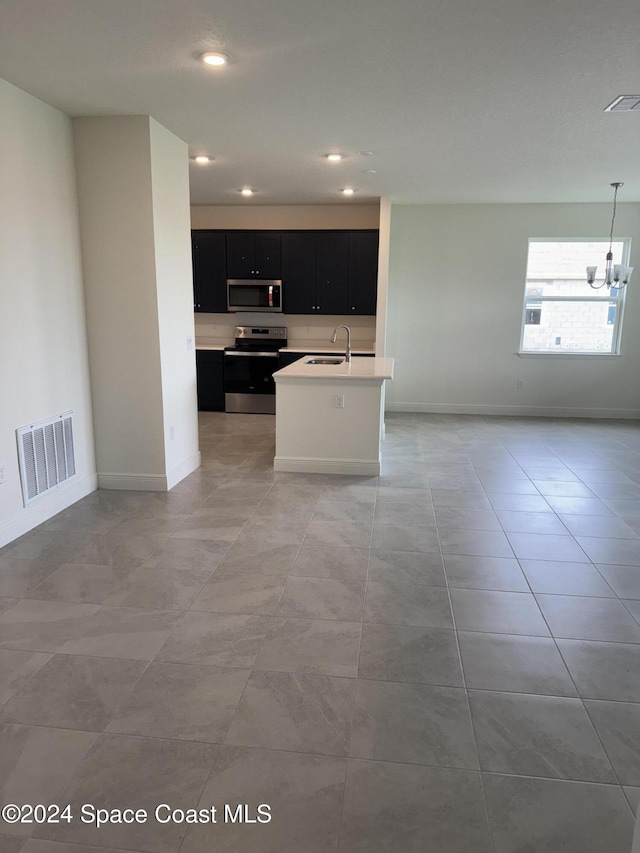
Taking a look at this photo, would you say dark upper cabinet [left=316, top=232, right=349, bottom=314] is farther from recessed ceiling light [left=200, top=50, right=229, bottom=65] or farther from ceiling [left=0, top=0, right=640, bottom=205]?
recessed ceiling light [left=200, top=50, right=229, bottom=65]

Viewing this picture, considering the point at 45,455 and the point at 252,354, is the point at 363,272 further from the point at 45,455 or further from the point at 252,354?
the point at 45,455

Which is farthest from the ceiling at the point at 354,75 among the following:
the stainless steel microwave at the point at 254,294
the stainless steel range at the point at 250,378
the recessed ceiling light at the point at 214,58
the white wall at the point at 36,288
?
the stainless steel range at the point at 250,378

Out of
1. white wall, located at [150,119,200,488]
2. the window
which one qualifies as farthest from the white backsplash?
white wall, located at [150,119,200,488]

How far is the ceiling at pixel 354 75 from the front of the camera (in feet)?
7.89

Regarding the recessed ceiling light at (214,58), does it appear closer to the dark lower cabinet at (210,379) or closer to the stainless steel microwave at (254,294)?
the stainless steel microwave at (254,294)

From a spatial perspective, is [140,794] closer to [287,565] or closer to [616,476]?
[287,565]

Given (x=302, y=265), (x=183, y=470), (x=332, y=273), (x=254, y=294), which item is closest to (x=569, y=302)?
(x=332, y=273)

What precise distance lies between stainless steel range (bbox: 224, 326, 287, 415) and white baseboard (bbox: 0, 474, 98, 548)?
10.3ft

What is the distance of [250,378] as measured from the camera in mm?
7320

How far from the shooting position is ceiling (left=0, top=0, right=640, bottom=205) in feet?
7.89

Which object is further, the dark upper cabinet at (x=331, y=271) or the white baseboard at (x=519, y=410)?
the white baseboard at (x=519, y=410)

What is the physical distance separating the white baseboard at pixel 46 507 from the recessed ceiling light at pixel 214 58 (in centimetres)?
275

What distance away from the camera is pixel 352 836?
60.0 inches

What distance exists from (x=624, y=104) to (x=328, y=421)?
2.94m
